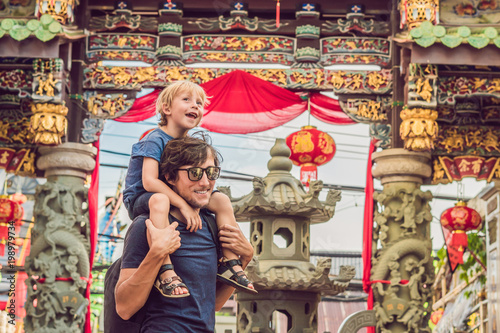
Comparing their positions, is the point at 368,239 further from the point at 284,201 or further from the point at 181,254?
the point at 181,254

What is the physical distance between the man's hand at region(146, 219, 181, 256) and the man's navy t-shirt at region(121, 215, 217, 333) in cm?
7

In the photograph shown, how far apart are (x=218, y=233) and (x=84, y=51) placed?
7.50 meters

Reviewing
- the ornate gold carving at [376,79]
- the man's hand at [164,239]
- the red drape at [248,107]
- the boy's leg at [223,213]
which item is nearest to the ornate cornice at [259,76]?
the ornate gold carving at [376,79]

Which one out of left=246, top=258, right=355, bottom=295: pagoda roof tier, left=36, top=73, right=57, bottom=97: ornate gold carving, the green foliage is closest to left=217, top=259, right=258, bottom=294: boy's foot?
left=246, top=258, right=355, bottom=295: pagoda roof tier

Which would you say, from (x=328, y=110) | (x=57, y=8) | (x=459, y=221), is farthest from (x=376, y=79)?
(x=57, y=8)

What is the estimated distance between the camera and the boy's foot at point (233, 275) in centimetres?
260

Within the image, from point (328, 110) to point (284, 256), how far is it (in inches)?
146

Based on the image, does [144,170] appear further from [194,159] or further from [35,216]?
[35,216]

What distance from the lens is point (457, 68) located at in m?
9.09

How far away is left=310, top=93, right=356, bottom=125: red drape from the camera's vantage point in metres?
9.83

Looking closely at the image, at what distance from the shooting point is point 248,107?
984cm

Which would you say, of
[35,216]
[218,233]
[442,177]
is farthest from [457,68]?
[218,233]

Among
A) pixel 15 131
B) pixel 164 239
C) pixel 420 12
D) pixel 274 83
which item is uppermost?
pixel 420 12

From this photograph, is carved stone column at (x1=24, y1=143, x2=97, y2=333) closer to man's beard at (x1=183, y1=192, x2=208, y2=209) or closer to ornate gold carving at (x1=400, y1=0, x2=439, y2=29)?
ornate gold carving at (x1=400, y1=0, x2=439, y2=29)
